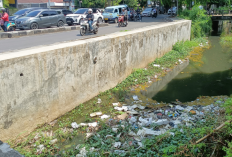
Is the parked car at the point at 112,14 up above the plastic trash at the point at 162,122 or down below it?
above

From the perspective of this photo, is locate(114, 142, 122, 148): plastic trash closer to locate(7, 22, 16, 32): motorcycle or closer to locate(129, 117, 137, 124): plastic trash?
locate(129, 117, 137, 124): plastic trash

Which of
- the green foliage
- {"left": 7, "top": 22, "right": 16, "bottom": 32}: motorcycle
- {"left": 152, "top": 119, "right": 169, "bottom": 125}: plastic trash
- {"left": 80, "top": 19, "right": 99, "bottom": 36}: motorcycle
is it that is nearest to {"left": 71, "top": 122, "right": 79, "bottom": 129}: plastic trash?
{"left": 152, "top": 119, "right": 169, "bottom": 125}: plastic trash

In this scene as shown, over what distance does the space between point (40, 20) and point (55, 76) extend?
37.5 feet

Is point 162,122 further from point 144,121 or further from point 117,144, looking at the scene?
point 117,144

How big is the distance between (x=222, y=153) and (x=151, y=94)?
191 inches

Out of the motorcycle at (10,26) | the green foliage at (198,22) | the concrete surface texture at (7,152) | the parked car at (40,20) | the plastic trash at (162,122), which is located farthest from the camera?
the green foliage at (198,22)

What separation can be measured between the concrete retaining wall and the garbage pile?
118cm

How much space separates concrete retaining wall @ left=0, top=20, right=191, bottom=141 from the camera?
14.9 ft

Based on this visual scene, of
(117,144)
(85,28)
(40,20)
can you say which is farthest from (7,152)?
(40,20)

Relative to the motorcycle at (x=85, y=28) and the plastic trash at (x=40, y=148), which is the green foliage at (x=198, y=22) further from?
the plastic trash at (x=40, y=148)

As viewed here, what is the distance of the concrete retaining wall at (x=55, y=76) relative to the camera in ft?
14.9

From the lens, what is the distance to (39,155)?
4254 mm

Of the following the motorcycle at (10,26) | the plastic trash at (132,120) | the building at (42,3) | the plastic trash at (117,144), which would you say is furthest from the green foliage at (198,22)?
the building at (42,3)

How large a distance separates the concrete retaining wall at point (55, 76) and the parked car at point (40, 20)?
352 inches
